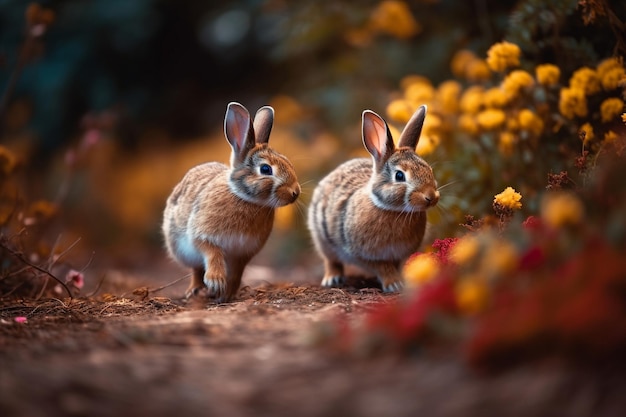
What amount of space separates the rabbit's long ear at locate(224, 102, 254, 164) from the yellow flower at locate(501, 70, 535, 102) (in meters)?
1.89

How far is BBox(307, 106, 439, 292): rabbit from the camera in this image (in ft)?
15.0

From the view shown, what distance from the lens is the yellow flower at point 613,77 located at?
15.1 feet

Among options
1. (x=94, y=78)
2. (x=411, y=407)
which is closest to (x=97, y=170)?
(x=94, y=78)

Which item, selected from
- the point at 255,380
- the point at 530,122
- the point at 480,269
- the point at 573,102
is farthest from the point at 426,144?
the point at 255,380

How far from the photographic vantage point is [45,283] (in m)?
5.00

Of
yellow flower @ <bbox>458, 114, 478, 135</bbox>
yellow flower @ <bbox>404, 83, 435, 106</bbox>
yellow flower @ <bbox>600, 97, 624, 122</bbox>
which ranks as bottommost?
yellow flower @ <bbox>600, 97, 624, 122</bbox>

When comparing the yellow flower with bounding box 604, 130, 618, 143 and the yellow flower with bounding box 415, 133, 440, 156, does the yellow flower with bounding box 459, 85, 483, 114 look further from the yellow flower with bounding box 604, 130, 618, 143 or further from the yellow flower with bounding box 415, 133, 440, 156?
the yellow flower with bounding box 604, 130, 618, 143

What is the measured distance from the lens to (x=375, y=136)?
4844 millimetres

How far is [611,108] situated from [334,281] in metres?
2.29

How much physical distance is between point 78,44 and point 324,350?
856 cm

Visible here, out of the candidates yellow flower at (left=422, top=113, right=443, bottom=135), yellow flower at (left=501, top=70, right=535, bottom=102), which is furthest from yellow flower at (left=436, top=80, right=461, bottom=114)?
yellow flower at (left=501, top=70, right=535, bottom=102)

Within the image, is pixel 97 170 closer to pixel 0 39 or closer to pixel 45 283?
pixel 0 39

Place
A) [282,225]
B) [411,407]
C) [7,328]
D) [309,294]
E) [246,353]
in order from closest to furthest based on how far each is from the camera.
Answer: [411,407], [246,353], [7,328], [309,294], [282,225]

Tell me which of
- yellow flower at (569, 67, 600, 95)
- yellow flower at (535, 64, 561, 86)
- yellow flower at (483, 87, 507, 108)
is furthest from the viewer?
yellow flower at (483, 87, 507, 108)
